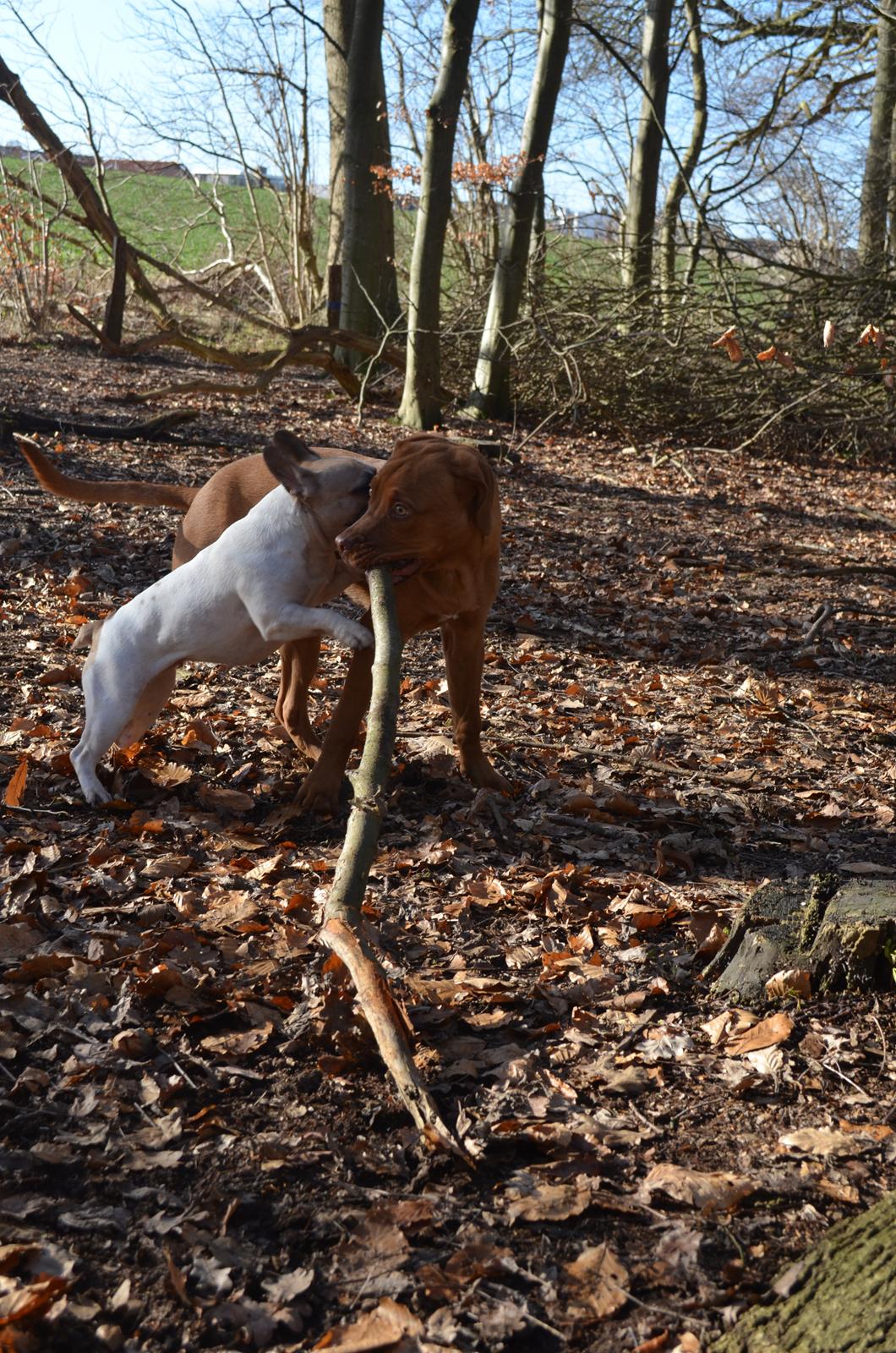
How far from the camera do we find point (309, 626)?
167 inches

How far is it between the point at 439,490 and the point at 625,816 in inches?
63.7

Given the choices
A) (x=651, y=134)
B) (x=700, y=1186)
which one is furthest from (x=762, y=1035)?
(x=651, y=134)

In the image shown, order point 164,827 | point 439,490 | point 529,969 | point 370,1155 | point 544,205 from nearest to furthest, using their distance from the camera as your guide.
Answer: point 370,1155
point 529,969
point 439,490
point 164,827
point 544,205

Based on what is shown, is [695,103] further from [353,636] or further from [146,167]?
[353,636]

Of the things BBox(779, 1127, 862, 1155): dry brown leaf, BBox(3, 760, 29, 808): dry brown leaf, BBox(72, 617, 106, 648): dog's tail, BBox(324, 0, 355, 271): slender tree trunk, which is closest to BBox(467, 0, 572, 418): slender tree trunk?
BBox(324, 0, 355, 271): slender tree trunk

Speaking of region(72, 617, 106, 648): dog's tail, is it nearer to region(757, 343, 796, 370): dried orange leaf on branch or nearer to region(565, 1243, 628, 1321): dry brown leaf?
region(565, 1243, 628, 1321): dry brown leaf

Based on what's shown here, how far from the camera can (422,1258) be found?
2303 millimetres

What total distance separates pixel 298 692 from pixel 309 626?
3.01 feet

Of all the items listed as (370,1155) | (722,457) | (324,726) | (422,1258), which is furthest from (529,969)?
(722,457)

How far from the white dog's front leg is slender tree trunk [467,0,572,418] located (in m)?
9.39

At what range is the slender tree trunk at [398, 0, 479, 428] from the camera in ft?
37.1

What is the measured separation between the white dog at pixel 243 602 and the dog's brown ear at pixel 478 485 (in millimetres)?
390

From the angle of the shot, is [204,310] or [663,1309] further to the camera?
[204,310]

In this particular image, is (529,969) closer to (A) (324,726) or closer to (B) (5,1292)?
(B) (5,1292)
